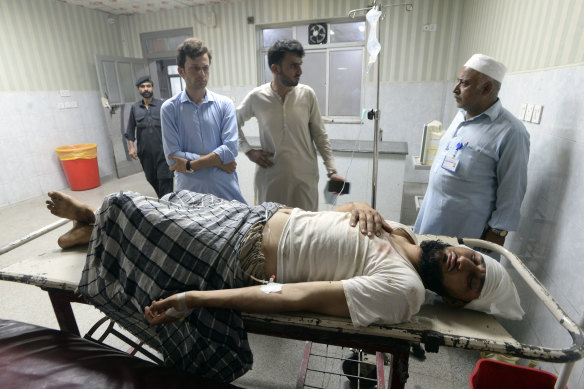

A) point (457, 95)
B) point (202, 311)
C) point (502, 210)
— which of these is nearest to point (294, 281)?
point (202, 311)

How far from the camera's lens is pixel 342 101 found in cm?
462

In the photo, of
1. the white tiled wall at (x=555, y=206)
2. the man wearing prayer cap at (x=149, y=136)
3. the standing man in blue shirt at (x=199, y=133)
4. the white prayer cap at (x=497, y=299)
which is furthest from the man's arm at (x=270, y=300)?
the man wearing prayer cap at (x=149, y=136)

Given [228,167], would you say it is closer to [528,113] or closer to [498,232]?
[498,232]

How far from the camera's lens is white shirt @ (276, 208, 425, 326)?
1025 millimetres

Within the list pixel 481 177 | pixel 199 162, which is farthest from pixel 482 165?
pixel 199 162

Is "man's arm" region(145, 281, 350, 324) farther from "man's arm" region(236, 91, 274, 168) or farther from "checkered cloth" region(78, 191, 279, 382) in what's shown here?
"man's arm" region(236, 91, 274, 168)

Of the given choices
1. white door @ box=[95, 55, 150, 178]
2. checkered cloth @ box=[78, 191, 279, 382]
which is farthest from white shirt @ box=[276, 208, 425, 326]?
white door @ box=[95, 55, 150, 178]

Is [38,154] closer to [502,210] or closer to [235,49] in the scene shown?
[235,49]

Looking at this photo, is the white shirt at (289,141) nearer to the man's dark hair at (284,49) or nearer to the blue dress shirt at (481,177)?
the man's dark hair at (284,49)

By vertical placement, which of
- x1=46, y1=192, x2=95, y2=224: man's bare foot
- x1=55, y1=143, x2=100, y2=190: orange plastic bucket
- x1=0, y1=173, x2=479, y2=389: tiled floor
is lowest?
x1=0, y1=173, x2=479, y2=389: tiled floor

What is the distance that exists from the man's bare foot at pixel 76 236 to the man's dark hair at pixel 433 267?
151 centimetres

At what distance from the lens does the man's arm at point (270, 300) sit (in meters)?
1.05

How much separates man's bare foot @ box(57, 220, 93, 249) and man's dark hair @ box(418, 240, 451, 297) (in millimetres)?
1506

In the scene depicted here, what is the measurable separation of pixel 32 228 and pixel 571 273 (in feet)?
13.8
